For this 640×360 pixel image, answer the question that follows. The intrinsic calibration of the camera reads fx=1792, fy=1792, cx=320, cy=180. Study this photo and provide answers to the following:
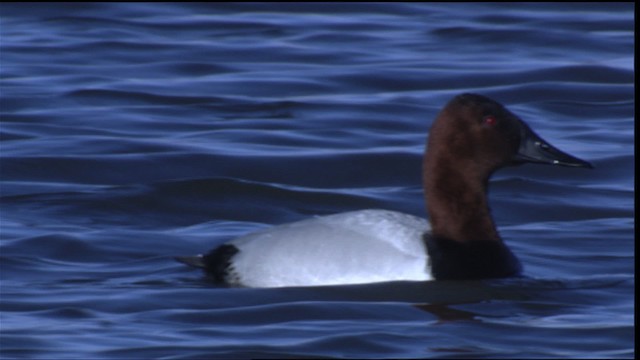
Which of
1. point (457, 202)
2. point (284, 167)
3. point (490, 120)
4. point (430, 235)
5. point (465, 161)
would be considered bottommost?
point (284, 167)

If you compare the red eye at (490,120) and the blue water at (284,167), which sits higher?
the red eye at (490,120)

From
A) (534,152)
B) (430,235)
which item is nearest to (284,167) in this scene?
(534,152)

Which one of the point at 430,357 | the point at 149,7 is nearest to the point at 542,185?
the point at 430,357

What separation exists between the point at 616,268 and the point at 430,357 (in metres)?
2.15

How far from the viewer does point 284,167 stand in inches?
444

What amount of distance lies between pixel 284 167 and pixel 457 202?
3302mm

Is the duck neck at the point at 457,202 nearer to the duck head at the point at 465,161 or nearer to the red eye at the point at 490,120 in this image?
the duck head at the point at 465,161

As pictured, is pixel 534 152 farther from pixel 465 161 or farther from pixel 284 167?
pixel 284 167

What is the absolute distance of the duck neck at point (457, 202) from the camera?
8.02 metres

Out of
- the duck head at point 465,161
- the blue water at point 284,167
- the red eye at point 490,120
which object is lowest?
the blue water at point 284,167

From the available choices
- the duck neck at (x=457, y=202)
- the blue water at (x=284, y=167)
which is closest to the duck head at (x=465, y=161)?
the duck neck at (x=457, y=202)

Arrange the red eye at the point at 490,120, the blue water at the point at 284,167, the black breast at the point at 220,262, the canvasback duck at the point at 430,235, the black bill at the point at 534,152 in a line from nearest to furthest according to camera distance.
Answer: the blue water at the point at 284,167
the canvasback duck at the point at 430,235
the black breast at the point at 220,262
the red eye at the point at 490,120
the black bill at the point at 534,152

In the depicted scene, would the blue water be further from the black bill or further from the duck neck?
the black bill

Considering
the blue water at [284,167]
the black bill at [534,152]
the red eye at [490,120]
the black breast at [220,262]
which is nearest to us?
the blue water at [284,167]
